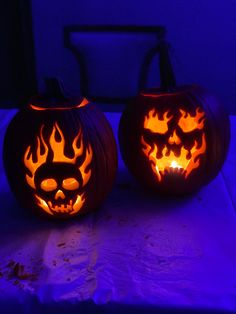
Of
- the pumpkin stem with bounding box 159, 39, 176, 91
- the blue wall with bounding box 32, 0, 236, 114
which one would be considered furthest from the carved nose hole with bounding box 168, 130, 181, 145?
the blue wall with bounding box 32, 0, 236, 114

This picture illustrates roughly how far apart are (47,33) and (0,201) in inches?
91.8

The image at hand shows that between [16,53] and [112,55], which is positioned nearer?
[112,55]

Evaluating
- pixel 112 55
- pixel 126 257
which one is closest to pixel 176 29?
pixel 112 55

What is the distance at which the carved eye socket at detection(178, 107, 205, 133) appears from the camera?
2.54 feet

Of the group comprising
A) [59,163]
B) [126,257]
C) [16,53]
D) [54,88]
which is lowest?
[16,53]

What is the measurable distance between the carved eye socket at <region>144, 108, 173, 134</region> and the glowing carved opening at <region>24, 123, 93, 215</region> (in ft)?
0.55

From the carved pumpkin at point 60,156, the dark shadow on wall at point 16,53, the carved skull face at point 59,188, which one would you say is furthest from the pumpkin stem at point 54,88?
the dark shadow on wall at point 16,53

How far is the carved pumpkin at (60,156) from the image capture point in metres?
0.68

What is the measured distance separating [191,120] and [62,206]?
0.33m

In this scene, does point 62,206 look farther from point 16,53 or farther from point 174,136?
point 16,53

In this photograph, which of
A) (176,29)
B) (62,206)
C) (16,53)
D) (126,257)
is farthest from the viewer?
(16,53)

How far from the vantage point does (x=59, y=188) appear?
0.70 meters

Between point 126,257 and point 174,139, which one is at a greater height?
point 174,139

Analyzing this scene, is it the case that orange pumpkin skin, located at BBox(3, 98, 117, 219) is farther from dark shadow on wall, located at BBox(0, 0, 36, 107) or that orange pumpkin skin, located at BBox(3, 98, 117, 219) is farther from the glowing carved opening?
dark shadow on wall, located at BBox(0, 0, 36, 107)
